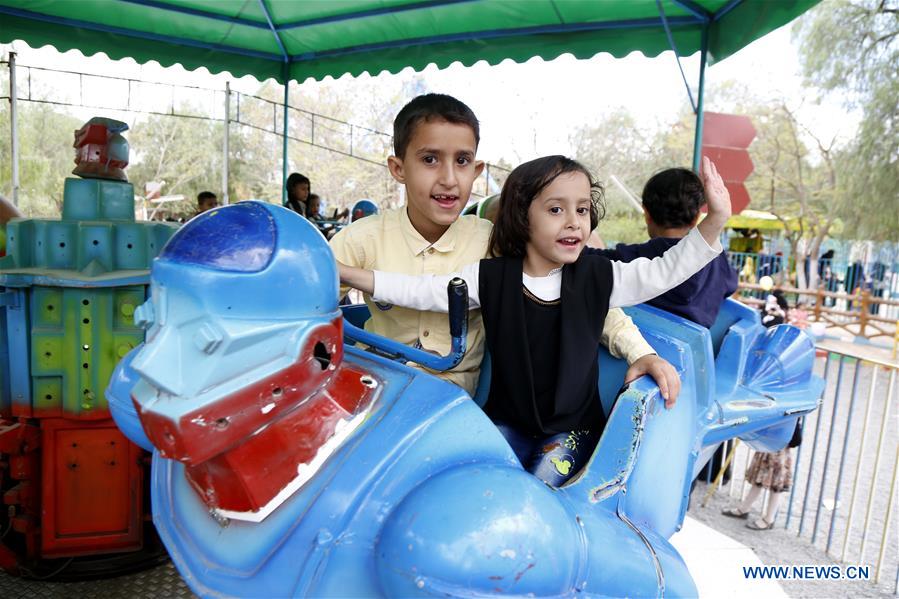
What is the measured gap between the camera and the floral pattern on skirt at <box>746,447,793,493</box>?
2787mm

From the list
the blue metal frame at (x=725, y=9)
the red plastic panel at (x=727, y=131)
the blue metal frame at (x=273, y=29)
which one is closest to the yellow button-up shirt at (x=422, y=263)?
the blue metal frame at (x=725, y=9)

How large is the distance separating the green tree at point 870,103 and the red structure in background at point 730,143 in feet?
29.3

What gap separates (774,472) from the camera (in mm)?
2799

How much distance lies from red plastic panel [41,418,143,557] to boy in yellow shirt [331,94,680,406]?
921 mm

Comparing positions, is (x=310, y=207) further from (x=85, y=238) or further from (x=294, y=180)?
(x=85, y=238)

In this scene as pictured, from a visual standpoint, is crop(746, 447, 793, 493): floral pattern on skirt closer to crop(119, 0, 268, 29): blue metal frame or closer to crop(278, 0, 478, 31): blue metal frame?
crop(278, 0, 478, 31): blue metal frame

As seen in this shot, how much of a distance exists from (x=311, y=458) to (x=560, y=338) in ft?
1.68

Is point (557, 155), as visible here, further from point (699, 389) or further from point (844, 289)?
point (844, 289)

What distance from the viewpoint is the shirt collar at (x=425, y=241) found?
4.02 feet

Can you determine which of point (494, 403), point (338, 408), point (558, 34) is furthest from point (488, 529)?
point (558, 34)

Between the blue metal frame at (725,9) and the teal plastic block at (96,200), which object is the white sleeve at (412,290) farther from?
the blue metal frame at (725,9)

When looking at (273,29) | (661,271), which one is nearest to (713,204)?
(661,271)

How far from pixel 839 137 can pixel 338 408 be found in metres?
19.9

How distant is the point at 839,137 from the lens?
1686cm
